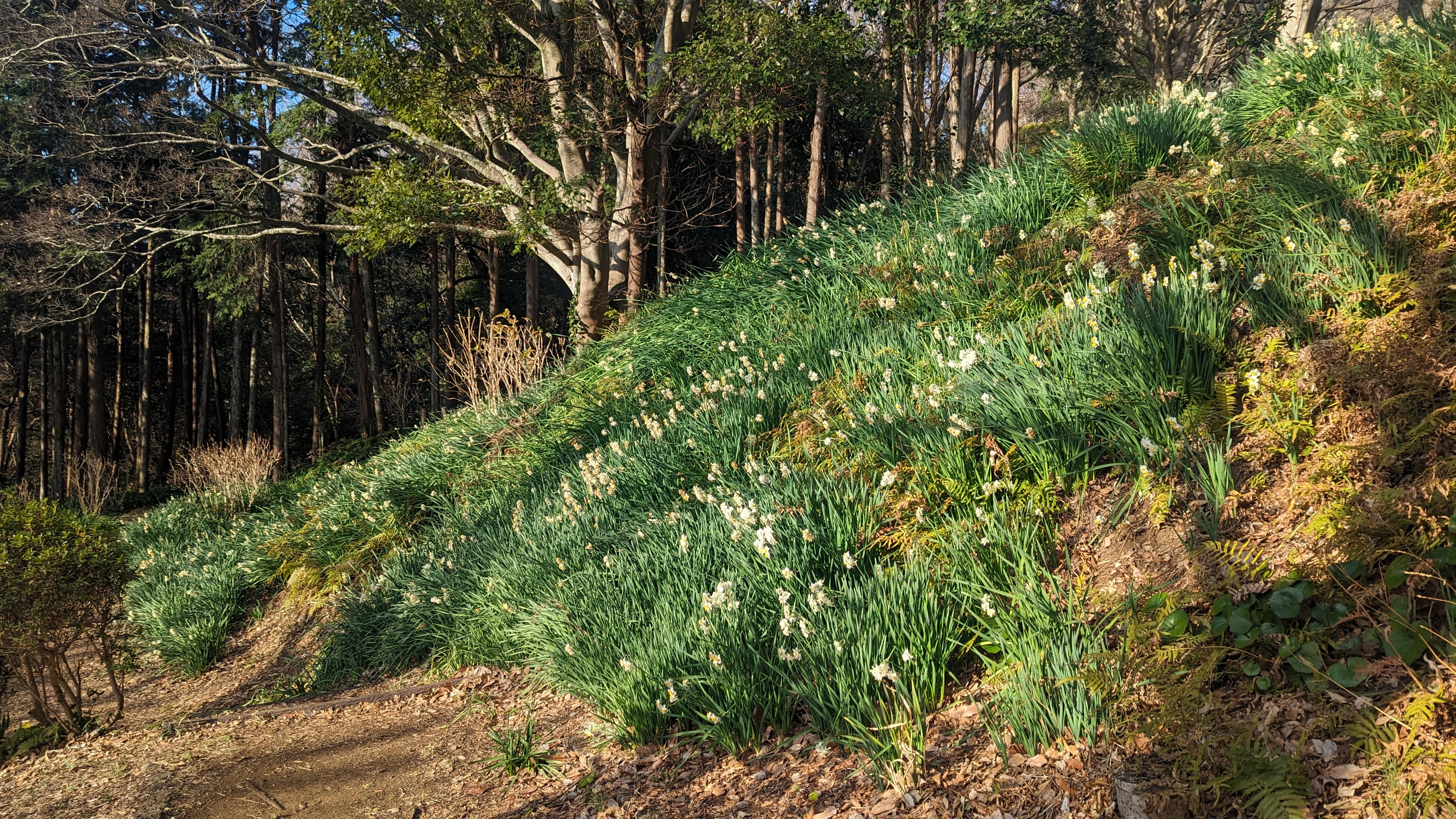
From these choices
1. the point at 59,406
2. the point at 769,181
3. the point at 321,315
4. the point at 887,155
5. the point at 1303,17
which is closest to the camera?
the point at 1303,17

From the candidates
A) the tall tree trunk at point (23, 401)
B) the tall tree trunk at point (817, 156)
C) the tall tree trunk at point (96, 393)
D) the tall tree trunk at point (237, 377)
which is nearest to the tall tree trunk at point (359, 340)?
the tall tree trunk at point (237, 377)

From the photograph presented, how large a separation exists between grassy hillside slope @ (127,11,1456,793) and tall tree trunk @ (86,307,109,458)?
18.6 m

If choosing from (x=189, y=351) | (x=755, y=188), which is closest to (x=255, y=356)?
(x=189, y=351)

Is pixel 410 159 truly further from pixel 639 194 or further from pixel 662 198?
pixel 639 194

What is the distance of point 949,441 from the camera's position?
379 cm

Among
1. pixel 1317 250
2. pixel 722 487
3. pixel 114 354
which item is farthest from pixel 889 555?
pixel 114 354

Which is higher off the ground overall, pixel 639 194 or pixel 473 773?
pixel 639 194

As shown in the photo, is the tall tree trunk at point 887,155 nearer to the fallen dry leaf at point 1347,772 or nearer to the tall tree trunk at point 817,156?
the tall tree trunk at point 817,156

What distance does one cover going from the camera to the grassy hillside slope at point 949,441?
123 inches

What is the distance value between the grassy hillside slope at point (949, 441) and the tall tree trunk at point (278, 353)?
14693 mm

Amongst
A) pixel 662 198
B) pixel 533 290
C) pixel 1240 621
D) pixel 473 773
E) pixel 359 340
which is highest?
pixel 662 198

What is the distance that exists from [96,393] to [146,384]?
135 centimetres

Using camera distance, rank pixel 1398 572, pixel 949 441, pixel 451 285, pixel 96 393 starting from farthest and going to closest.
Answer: pixel 96 393
pixel 451 285
pixel 949 441
pixel 1398 572

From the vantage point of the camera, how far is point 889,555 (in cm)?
370
